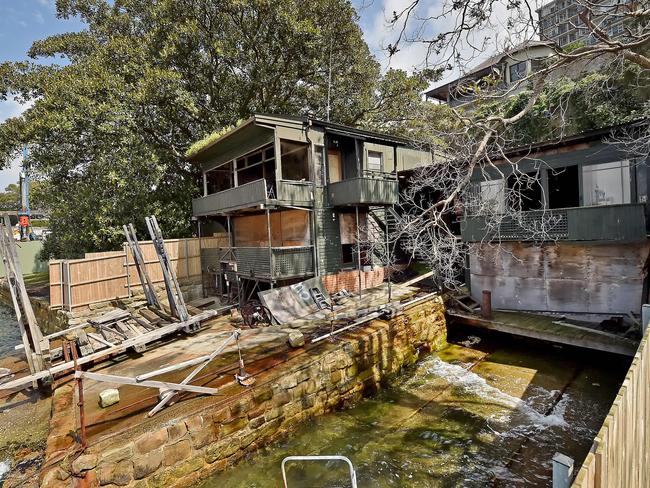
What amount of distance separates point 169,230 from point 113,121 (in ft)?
19.4

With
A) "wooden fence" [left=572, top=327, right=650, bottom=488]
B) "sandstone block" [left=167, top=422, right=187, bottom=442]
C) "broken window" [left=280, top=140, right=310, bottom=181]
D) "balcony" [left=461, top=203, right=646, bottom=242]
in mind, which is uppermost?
"broken window" [left=280, top=140, right=310, bottom=181]

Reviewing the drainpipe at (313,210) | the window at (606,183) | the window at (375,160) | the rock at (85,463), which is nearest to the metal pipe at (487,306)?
the window at (606,183)

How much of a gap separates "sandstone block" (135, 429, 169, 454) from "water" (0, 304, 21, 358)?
9407 millimetres

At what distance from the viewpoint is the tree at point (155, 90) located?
1597 centimetres

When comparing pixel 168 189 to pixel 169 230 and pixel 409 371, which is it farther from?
pixel 409 371

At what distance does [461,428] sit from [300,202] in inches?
366

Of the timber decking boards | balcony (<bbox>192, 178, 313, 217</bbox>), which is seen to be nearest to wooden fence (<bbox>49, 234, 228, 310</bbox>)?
balcony (<bbox>192, 178, 313, 217</bbox>)

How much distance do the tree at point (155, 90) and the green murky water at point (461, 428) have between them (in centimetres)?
1450

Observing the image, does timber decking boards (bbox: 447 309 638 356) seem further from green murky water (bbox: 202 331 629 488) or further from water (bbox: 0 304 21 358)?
water (bbox: 0 304 21 358)

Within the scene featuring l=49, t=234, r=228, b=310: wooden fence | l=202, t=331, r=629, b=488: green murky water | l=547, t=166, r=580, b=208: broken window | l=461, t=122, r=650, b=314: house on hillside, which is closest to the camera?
l=202, t=331, r=629, b=488: green murky water

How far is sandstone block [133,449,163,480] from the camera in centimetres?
517

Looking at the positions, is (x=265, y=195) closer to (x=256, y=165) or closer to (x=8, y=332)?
(x=256, y=165)

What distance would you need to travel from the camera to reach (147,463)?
5.28m

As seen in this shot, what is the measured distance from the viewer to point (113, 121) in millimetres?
15883
